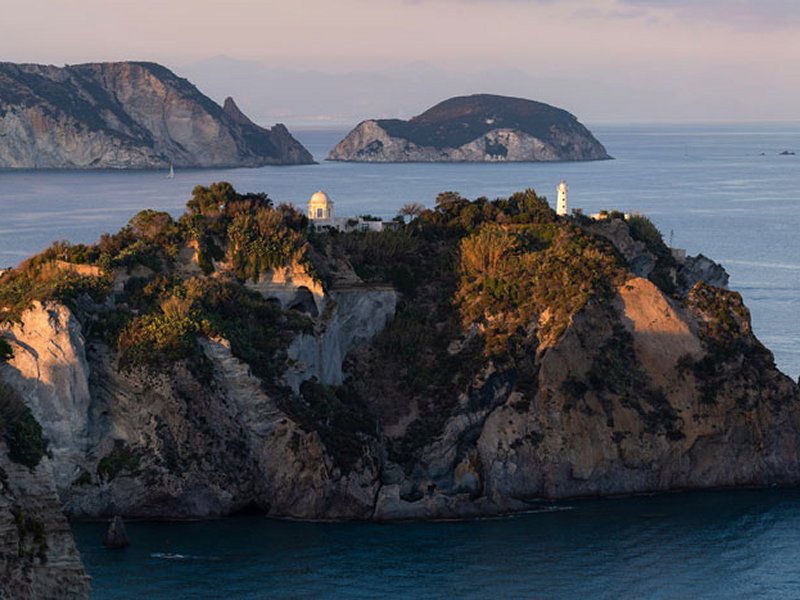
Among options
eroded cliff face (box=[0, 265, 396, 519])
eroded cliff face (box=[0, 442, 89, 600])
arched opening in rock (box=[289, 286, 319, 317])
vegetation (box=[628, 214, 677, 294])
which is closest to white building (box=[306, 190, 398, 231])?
arched opening in rock (box=[289, 286, 319, 317])

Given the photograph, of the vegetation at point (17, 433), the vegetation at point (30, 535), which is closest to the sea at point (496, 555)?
the vegetation at point (17, 433)

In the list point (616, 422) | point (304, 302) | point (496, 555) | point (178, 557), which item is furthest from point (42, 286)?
point (616, 422)

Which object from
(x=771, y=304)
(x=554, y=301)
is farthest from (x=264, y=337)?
(x=771, y=304)

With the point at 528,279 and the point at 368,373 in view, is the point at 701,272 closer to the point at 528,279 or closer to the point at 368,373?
the point at 528,279

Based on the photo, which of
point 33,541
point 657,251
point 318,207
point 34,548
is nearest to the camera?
point 34,548

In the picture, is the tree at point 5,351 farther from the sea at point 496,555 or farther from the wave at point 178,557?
the wave at point 178,557

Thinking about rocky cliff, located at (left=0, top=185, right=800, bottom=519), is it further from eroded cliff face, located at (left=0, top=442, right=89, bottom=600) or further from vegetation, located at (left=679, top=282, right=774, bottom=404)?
eroded cliff face, located at (left=0, top=442, right=89, bottom=600)
